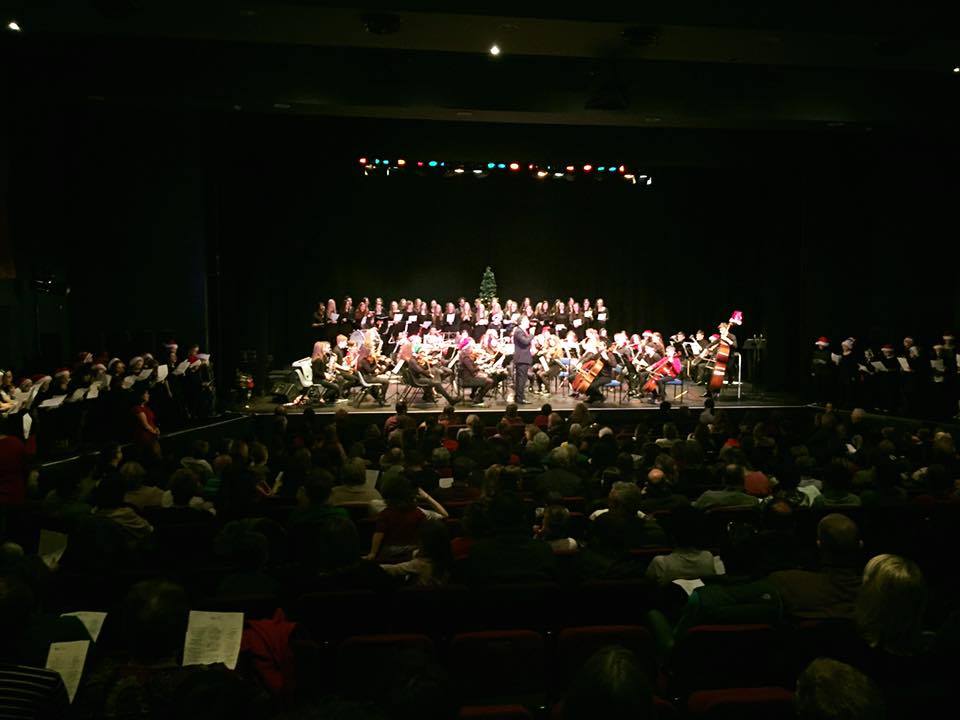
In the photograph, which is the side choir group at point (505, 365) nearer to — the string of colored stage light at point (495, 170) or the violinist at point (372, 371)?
the violinist at point (372, 371)

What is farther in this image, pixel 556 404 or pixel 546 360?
pixel 546 360

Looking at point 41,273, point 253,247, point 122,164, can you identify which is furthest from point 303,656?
point 253,247

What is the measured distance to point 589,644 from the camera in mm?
3137

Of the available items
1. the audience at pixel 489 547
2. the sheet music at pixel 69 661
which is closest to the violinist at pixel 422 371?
the audience at pixel 489 547

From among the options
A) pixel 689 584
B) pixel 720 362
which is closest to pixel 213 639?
pixel 689 584

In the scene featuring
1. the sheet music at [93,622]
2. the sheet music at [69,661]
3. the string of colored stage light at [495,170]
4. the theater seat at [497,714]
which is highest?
the string of colored stage light at [495,170]

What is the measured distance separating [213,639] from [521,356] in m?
10.9

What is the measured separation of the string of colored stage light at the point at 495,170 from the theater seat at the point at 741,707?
14833 millimetres

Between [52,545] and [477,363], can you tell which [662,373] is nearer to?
[477,363]

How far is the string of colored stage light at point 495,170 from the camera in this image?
17453 mm

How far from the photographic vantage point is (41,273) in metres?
12.5

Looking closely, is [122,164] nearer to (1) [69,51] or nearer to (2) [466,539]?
(1) [69,51]

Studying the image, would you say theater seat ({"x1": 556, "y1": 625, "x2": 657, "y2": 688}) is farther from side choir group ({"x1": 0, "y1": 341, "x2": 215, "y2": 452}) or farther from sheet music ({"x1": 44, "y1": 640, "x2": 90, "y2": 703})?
side choir group ({"x1": 0, "y1": 341, "x2": 215, "y2": 452})

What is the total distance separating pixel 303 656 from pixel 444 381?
11590mm
